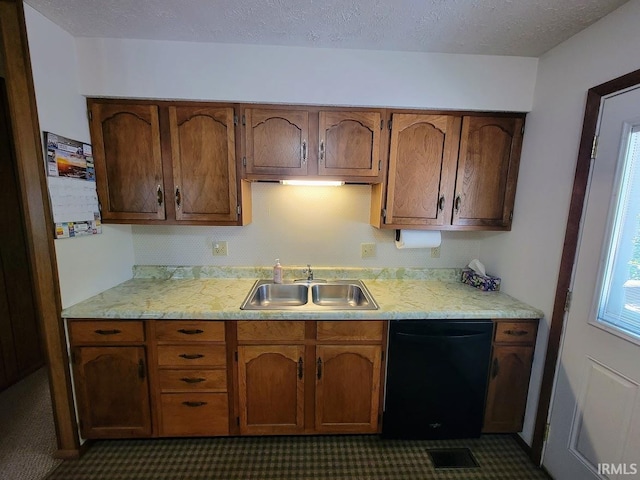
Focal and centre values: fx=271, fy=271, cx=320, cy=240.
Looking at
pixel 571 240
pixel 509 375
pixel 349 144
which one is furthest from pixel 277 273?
pixel 571 240

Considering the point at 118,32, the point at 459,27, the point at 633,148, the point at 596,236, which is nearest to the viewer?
the point at 633,148

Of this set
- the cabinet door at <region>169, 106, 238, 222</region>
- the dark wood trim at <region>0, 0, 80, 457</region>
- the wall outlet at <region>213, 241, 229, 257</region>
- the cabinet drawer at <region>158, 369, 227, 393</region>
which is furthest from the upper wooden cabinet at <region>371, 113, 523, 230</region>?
the dark wood trim at <region>0, 0, 80, 457</region>

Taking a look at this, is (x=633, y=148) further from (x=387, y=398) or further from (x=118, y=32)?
(x=118, y=32)

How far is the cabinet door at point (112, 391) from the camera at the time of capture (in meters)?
1.60

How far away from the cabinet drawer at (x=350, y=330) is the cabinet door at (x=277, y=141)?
38.7 inches

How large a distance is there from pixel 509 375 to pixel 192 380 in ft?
6.50

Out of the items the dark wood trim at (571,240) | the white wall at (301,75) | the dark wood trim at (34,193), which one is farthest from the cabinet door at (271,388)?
the white wall at (301,75)

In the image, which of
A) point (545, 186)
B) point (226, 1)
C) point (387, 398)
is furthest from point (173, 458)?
point (545, 186)

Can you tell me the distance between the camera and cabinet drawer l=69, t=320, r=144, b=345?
5.13 ft

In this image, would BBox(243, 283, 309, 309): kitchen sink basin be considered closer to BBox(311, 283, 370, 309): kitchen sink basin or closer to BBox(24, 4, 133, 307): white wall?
BBox(311, 283, 370, 309): kitchen sink basin

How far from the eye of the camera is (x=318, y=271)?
A: 7.11ft

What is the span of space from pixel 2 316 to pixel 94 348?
50.3 inches

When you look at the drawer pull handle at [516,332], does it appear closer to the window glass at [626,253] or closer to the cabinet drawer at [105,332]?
the window glass at [626,253]

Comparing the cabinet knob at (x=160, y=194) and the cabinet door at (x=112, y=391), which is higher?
the cabinet knob at (x=160, y=194)
